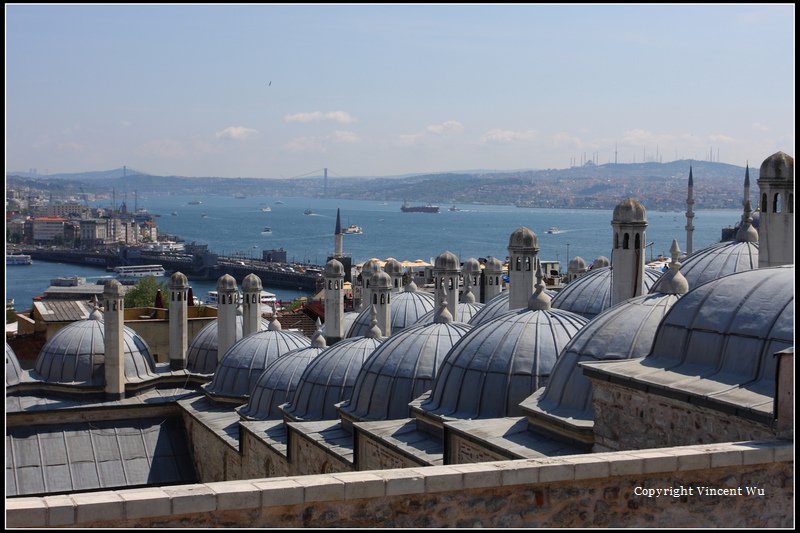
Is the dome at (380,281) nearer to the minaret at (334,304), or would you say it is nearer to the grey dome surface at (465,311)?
the minaret at (334,304)

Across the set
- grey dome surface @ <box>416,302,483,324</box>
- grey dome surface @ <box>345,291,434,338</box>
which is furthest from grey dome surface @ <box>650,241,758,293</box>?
grey dome surface @ <box>345,291,434,338</box>

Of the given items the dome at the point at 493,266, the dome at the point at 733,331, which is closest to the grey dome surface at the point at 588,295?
the dome at the point at 493,266

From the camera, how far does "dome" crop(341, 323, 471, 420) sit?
16266 millimetres

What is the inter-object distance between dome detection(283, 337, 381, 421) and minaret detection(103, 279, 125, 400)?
6.39 metres

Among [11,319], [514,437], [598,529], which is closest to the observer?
[598,529]

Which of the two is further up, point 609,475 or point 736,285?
point 736,285

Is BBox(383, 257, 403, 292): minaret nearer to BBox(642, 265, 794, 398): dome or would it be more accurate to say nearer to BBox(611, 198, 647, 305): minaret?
BBox(611, 198, 647, 305): minaret

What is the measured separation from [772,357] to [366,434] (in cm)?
618

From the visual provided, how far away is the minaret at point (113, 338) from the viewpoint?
23.5 metres

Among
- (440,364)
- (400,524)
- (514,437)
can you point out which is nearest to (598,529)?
(400,524)

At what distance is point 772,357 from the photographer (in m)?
9.55

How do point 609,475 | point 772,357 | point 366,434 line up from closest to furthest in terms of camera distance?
1. point 609,475
2. point 772,357
3. point 366,434

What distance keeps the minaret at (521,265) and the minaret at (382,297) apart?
342 cm

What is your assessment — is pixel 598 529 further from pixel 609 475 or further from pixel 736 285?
pixel 736 285
